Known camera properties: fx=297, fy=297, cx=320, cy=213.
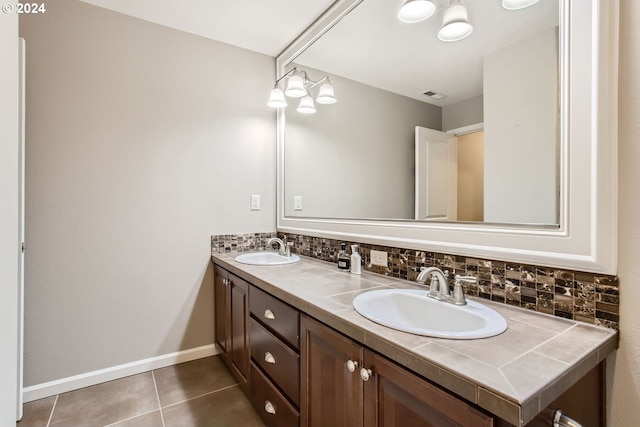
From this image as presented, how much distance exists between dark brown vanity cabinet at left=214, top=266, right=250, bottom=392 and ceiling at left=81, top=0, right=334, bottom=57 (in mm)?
1702

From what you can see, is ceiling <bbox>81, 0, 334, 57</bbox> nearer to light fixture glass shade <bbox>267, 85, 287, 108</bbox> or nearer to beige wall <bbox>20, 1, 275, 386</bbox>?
beige wall <bbox>20, 1, 275, 386</bbox>

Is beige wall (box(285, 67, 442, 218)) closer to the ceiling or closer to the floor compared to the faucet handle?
closer to the ceiling

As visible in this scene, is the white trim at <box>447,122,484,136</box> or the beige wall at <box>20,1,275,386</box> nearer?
the white trim at <box>447,122,484,136</box>

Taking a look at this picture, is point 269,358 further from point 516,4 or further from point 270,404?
point 516,4

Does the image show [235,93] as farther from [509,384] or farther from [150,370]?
[509,384]

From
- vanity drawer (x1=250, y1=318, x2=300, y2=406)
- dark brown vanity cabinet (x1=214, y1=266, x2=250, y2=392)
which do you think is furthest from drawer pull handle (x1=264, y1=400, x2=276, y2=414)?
dark brown vanity cabinet (x1=214, y1=266, x2=250, y2=392)

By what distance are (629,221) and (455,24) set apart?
996mm

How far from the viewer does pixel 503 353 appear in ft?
2.41

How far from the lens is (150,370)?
6.76 ft

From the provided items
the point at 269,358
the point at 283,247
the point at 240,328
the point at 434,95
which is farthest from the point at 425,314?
the point at 283,247

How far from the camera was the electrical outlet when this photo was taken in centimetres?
157

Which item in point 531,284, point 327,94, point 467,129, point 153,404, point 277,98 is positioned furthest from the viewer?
point 277,98

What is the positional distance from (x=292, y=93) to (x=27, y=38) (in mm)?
1557

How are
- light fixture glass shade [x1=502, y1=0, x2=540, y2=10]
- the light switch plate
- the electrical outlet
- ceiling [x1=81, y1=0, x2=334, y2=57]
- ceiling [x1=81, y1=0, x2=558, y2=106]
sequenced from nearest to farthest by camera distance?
1. light fixture glass shade [x1=502, y1=0, x2=540, y2=10]
2. ceiling [x1=81, y1=0, x2=558, y2=106]
3. the electrical outlet
4. ceiling [x1=81, y1=0, x2=334, y2=57]
5. the light switch plate
